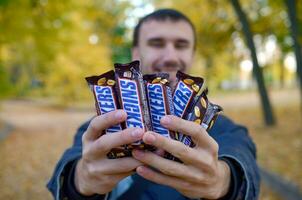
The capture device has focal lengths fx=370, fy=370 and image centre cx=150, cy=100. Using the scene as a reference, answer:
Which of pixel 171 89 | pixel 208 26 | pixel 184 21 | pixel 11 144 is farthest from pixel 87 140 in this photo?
pixel 208 26

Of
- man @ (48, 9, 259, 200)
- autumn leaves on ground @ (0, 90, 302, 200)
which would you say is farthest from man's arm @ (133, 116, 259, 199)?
autumn leaves on ground @ (0, 90, 302, 200)

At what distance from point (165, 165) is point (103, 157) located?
22cm

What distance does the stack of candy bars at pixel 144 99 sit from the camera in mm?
1210

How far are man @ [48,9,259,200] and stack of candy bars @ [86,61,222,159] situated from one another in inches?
2.1

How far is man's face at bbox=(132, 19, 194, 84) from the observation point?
2201mm

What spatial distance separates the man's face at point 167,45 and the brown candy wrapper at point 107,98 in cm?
94

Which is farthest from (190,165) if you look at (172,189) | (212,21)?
(212,21)

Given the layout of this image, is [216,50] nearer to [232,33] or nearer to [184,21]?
[232,33]

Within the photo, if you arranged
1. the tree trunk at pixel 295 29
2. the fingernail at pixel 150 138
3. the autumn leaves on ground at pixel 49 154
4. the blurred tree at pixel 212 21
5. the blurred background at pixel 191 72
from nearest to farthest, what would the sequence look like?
the fingernail at pixel 150 138, the autumn leaves on ground at pixel 49 154, the blurred background at pixel 191 72, the tree trunk at pixel 295 29, the blurred tree at pixel 212 21

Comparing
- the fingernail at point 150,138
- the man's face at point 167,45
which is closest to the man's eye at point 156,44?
the man's face at point 167,45

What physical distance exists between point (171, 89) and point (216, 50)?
42.1 feet

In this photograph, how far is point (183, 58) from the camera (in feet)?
7.36

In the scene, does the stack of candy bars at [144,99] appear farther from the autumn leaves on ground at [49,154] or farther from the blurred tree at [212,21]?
the blurred tree at [212,21]

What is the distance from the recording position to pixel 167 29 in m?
2.20
